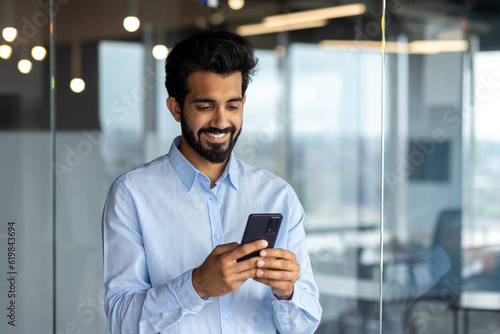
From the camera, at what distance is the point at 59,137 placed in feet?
9.30

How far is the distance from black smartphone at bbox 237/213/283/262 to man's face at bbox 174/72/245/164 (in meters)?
0.25

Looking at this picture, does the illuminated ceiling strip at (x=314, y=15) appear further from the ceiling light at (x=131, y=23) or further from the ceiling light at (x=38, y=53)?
the ceiling light at (x=38, y=53)

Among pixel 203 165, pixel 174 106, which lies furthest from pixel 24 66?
pixel 203 165

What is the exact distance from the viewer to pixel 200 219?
4.85 ft

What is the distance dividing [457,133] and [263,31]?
135 centimetres

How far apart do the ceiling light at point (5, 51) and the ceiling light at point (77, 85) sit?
0.31 meters

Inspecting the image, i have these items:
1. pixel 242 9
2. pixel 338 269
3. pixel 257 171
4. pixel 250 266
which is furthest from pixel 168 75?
pixel 338 269

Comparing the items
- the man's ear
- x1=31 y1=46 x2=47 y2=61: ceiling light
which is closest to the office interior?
x1=31 y1=46 x2=47 y2=61: ceiling light

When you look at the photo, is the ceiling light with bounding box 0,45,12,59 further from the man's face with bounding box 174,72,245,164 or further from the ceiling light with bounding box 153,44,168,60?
the man's face with bounding box 174,72,245,164

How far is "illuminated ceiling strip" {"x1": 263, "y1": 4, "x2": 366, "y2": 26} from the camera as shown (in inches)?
149

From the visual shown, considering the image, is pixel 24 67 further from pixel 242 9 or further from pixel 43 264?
pixel 242 9

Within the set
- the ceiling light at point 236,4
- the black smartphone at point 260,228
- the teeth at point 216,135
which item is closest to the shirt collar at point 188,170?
the teeth at point 216,135

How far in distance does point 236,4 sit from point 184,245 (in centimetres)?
260

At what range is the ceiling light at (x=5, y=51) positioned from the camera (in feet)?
8.76
